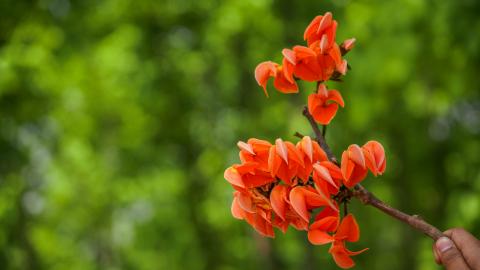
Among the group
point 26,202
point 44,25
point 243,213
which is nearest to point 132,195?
point 26,202

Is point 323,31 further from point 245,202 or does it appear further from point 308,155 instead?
point 245,202

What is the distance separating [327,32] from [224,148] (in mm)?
9097

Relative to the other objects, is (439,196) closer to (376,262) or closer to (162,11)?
(376,262)

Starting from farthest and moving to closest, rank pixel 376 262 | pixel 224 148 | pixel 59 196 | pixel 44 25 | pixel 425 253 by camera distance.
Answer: pixel 59 196, pixel 376 262, pixel 224 148, pixel 425 253, pixel 44 25

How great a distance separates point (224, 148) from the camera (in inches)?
428

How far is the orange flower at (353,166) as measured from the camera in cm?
164

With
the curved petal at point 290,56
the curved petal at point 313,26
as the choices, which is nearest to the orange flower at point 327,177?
the curved petal at point 290,56

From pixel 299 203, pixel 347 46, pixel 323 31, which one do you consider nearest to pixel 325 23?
pixel 323 31

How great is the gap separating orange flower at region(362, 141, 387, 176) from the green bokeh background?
3.66 meters

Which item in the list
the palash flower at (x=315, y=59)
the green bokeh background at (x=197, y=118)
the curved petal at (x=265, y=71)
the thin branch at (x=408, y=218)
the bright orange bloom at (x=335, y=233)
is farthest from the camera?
the green bokeh background at (x=197, y=118)

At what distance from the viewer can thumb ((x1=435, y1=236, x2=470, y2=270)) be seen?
1.63m

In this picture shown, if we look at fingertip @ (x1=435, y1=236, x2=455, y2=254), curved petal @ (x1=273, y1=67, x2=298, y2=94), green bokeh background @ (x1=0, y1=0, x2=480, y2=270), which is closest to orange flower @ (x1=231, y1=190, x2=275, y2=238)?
curved petal @ (x1=273, y1=67, x2=298, y2=94)

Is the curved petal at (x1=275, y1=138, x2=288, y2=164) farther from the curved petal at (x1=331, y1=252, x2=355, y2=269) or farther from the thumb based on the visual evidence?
the thumb

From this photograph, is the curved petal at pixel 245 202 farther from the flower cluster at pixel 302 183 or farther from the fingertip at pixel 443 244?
the fingertip at pixel 443 244
